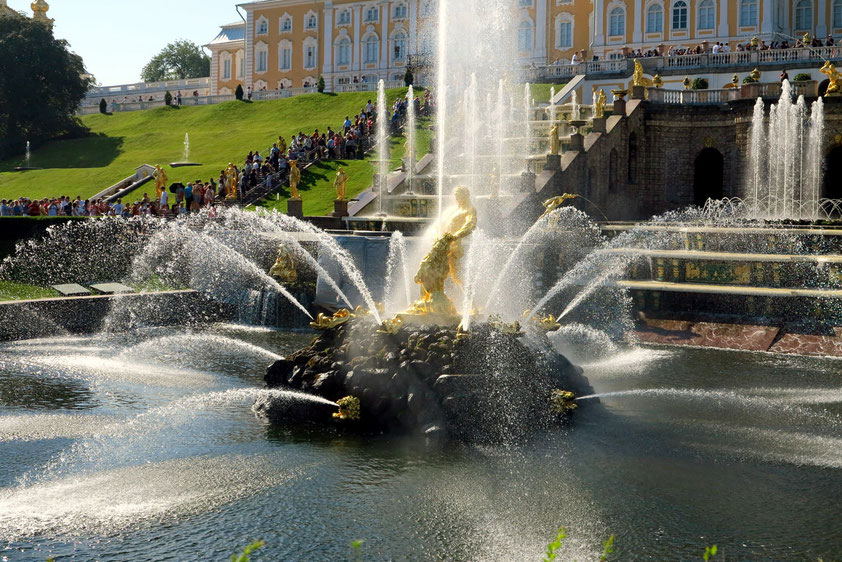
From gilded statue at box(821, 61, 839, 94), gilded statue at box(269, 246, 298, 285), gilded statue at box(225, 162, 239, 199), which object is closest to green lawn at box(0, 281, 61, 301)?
gilded statue at box(269, 246, 298, 285)

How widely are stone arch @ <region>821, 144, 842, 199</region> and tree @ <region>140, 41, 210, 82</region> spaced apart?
82.9 metres

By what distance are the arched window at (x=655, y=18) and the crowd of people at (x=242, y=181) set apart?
1784 centimetres

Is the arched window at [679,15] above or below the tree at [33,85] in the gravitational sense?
above

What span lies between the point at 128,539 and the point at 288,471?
6.91 feet

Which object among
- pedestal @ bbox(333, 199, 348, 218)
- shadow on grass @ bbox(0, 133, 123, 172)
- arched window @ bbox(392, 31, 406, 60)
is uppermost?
arched window @ bbox(392, 31, 406, 60)

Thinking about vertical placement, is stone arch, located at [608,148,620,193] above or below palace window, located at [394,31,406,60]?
below

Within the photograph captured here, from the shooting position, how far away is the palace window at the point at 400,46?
232 ft

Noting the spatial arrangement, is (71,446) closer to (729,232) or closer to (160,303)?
(160,303)

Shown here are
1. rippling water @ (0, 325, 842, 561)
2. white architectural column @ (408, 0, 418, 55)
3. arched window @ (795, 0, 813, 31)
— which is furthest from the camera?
white architectural column @ (408, 0, 418, 55)

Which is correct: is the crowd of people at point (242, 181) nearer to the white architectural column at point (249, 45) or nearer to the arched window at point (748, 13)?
the arched window at point (748, 13)

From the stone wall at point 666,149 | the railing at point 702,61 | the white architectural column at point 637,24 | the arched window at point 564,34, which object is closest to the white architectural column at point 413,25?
the arched window at point 564,34

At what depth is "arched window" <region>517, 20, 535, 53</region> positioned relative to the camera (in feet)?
200

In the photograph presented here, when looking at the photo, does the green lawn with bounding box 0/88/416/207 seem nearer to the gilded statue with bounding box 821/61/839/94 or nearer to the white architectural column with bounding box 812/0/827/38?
the gilded statue with bounding box 821/61/839/94

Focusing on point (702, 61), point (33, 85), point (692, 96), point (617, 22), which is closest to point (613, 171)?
point (692, 96)
